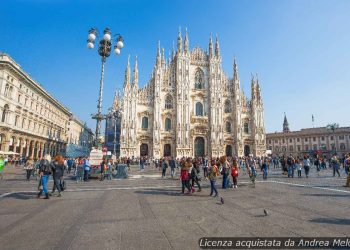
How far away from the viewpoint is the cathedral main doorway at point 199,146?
4119cm

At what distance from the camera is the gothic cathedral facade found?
3753 centimetres

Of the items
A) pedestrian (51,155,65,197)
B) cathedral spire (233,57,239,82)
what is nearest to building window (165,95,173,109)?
cathedral spire (233,57,239,82)

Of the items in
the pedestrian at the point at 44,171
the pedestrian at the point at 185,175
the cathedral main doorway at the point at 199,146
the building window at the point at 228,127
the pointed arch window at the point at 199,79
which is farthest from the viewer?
the building window at the point at 228,127

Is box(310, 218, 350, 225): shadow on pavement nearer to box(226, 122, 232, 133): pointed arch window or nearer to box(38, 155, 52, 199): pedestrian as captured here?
box(38, 155, 52, 199): pedestrian

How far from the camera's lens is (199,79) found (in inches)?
1693

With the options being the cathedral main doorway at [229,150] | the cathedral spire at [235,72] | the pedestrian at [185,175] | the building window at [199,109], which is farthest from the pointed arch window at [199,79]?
the pedestrian at [185,175]

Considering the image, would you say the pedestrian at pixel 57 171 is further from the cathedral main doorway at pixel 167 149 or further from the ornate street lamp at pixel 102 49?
the cathedral main doorway at pixel 167 149

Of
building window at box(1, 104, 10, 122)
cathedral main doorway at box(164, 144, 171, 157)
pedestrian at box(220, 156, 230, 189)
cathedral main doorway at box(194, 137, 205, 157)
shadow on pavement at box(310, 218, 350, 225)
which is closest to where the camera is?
shadow on pavement at box(310, 218, 350, 225)

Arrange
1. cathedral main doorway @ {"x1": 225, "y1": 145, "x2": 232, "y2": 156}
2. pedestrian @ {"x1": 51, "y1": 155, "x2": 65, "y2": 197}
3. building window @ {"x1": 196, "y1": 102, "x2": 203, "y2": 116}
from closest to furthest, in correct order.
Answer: pedestrian @ {"x1": 51, "y1": 155, "x2": 65, "y2": 197} < building window @ {"x1": 196, "y1": 102, "x2": 203, "y2": 116} < cathedral main doorway @ {"x1": 225, "y1": 145, "x2": 232, "y2": 156}

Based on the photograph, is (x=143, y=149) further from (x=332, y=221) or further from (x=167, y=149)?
(x=332, y=221)

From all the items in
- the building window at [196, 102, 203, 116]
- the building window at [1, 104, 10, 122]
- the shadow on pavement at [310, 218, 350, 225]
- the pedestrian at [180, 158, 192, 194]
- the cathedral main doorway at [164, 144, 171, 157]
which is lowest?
the shadow on pavement at [310, 218, 350, 225]

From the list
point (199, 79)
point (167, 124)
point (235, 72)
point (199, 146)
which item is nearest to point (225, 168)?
point (167, 124)

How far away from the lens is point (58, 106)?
5084cm

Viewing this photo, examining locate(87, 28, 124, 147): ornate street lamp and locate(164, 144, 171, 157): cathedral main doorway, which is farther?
locate(164, 144, 171, 157): cathedral main doorway
